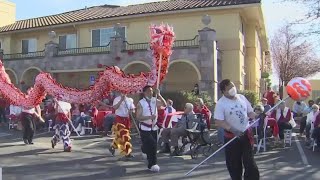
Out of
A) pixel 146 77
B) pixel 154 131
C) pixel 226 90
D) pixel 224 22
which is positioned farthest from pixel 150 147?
pixel 224 22

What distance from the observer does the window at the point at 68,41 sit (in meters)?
32.1

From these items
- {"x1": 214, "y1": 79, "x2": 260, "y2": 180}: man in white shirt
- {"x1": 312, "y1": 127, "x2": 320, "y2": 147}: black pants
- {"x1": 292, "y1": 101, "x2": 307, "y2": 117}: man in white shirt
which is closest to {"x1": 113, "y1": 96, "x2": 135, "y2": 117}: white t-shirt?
{"x1": 214, "y1": 79, "x2": 260, "y2": 180}: man in white shirt

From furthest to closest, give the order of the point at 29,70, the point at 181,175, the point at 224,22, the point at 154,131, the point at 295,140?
the point at 29,70
the point at 224,22
the point at 295,140
the point at 154,131
the point at 181,175

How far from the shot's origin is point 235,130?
24.2ft

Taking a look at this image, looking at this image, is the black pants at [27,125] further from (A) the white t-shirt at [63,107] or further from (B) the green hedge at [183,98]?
(B) the green hedge at [183,98]

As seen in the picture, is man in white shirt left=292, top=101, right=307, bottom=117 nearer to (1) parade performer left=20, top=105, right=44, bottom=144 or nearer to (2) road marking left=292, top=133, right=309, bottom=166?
(2) road marking left=292, top=133, right=309, bottom=166

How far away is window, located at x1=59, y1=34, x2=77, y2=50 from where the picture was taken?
105 feet

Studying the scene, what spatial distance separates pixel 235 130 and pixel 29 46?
29.6 metres

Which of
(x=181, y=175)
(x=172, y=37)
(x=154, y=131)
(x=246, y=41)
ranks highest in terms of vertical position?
(x=246, y=41)

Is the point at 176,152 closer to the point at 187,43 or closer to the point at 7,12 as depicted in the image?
the point at 187,43

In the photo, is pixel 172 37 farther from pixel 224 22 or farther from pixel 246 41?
pixel 246 41

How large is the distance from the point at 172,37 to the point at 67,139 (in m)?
4.65

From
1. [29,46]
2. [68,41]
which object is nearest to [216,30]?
[68,41]

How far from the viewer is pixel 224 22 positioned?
2619cm
